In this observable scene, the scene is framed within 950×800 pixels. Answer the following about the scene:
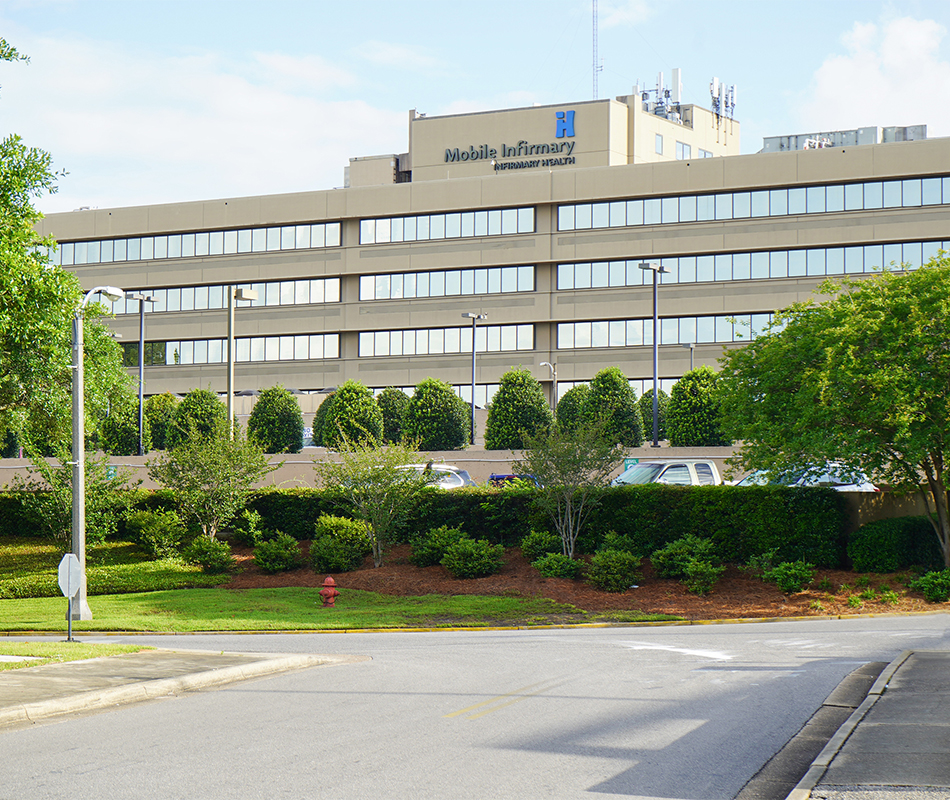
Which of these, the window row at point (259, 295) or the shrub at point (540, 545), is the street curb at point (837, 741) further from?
the window row at point (259, 295)

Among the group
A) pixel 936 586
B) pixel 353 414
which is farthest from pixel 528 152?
pixel 936 586

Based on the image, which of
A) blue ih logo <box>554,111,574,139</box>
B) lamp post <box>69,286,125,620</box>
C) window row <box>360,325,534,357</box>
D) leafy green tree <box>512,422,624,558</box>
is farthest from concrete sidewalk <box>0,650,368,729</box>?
blue ih logo <box>554,111,574,139</box>

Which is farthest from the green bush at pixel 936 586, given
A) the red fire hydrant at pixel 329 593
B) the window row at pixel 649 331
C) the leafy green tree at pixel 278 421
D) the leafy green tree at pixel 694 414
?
the window row at pixel 649 331

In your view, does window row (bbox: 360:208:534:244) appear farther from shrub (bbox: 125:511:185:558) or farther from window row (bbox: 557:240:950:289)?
shrub (bbox: 125:511:185:558)

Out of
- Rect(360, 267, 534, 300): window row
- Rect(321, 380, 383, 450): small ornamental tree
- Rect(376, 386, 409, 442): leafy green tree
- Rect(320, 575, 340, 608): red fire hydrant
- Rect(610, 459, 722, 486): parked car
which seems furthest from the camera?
Rect(360, 267, 534, 300): window row

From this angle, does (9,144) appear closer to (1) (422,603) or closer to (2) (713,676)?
(1) (422,603)

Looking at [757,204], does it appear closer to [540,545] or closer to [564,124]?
[564,124]

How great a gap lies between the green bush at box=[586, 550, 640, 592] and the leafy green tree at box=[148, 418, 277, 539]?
10.8 meters

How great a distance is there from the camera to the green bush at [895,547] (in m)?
21.2

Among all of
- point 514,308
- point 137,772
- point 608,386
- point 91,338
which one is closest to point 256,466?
point 91,338

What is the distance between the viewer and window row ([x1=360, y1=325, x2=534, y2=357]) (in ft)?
230

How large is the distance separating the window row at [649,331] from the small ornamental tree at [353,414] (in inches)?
764

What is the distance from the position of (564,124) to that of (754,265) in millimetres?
19021

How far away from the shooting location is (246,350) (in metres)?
76.1
